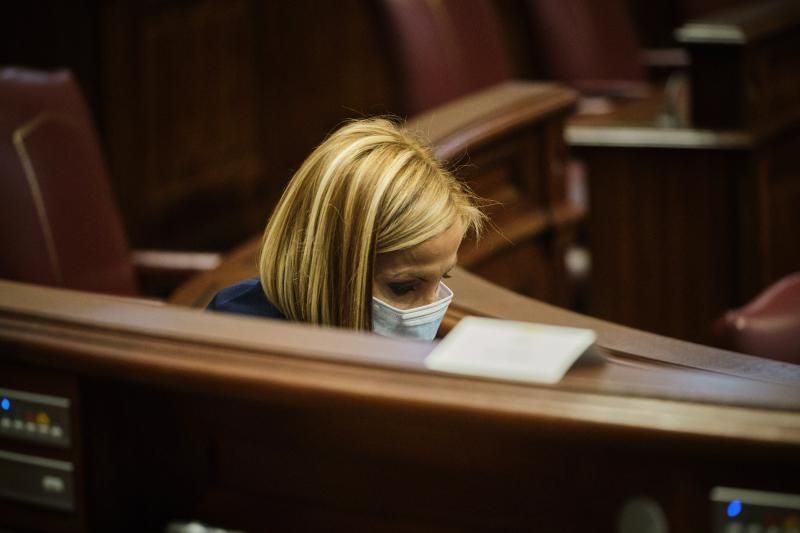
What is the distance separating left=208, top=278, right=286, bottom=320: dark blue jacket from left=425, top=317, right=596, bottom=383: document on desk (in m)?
0.45

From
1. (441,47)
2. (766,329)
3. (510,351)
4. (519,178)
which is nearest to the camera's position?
(510,351)

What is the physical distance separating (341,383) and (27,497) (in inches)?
15.5

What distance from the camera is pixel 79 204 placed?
2.38 metres

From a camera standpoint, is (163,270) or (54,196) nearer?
(54,196)

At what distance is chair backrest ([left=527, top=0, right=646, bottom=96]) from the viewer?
4.46m

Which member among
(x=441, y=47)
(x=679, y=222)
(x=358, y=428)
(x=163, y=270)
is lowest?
(x=679, y=222)

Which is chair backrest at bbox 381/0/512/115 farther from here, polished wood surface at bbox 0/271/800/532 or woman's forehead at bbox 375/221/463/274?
polished wood surface at bbox 0/271/800/532

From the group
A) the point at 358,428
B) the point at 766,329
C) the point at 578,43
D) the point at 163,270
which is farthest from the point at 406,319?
the point at 578,43

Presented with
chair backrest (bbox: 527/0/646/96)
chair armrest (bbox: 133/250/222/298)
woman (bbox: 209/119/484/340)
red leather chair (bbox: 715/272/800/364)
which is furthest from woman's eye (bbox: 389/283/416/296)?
chair backrest (bbox: 527/0/646/96)

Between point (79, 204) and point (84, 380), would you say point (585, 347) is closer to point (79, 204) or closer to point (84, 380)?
point (84, 380)

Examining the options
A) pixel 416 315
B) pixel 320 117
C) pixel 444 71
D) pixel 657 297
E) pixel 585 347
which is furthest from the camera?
pixel 320 117

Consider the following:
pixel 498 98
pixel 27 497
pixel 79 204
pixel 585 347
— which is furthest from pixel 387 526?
pixel 498 98

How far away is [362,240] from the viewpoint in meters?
1.46

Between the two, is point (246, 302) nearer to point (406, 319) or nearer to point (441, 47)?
point (406, 319)
